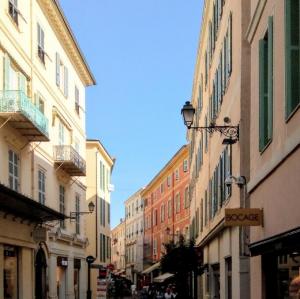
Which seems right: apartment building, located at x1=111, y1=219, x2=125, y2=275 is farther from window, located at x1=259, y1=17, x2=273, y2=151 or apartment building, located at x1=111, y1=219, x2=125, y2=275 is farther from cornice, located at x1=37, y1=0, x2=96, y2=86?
window, located at x1=259, y1=17, x2=273, y2=151

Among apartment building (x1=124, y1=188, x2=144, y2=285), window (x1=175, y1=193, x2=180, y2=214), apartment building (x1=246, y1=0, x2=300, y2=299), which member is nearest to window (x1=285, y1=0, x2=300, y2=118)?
apartment building (x1=246, y1=0, x2=300, y2=299)

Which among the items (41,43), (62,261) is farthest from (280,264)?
(62,261)

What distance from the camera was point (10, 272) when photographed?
2488cm

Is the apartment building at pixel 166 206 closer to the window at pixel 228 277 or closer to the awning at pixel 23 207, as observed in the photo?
the awning at pixel 23 207

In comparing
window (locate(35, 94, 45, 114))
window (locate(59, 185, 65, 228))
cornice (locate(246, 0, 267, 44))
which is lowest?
window (locate(59, 185, 65, 228))

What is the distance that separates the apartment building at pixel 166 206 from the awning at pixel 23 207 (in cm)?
2510

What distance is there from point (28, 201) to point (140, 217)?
78776mm

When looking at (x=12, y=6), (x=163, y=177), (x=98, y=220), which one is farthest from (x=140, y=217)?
(x=12, y=6)

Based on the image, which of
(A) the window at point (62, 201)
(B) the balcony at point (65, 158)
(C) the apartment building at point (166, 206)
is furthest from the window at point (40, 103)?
(C) the apartment building at point (166, 206)

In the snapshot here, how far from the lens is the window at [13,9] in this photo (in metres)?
24.5

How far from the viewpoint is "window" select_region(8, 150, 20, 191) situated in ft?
80.9

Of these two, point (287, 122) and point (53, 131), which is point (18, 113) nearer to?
point (53, 131)

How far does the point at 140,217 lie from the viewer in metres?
99.4

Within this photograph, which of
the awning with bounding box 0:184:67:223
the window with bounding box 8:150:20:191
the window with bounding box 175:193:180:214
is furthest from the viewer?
the window with bounding box 175:193:180:214
